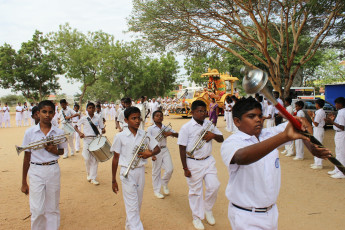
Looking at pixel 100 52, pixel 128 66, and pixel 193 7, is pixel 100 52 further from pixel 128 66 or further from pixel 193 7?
pixel 193 7

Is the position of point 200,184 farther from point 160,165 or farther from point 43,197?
point 43,197

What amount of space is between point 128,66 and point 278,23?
25030mm

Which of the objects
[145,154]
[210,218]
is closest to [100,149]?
[145,154]

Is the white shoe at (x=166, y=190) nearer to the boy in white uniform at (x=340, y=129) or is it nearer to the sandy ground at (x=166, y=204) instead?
the sandy ground at (x=166, y=204)

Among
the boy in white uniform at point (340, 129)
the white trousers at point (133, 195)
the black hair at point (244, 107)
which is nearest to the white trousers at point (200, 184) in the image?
the white trousers at point (133, 195)

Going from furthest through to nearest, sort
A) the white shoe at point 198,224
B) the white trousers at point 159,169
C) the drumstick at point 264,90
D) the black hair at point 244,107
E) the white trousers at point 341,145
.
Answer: the white trousers at point 341,145 < the white trousers at point 159,169 < the white shoe at point 198,224 < the black hair at point 244,107 < the drumstick at point 264,90

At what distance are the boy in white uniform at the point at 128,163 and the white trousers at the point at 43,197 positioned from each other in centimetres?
83

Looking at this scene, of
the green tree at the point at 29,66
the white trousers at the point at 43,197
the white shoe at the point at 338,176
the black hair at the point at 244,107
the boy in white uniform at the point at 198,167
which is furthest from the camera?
the green tree at the point at 29,66

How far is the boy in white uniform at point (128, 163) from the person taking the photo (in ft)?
11.6

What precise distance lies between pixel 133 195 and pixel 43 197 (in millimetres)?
1183

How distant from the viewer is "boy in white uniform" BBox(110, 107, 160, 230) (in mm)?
3531

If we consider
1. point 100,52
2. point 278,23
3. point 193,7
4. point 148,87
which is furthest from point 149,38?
point 148,87

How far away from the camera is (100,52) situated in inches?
1379

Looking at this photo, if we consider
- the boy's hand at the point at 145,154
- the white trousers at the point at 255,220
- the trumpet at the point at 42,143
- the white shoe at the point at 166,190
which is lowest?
the white shoe at the point at 166,190
